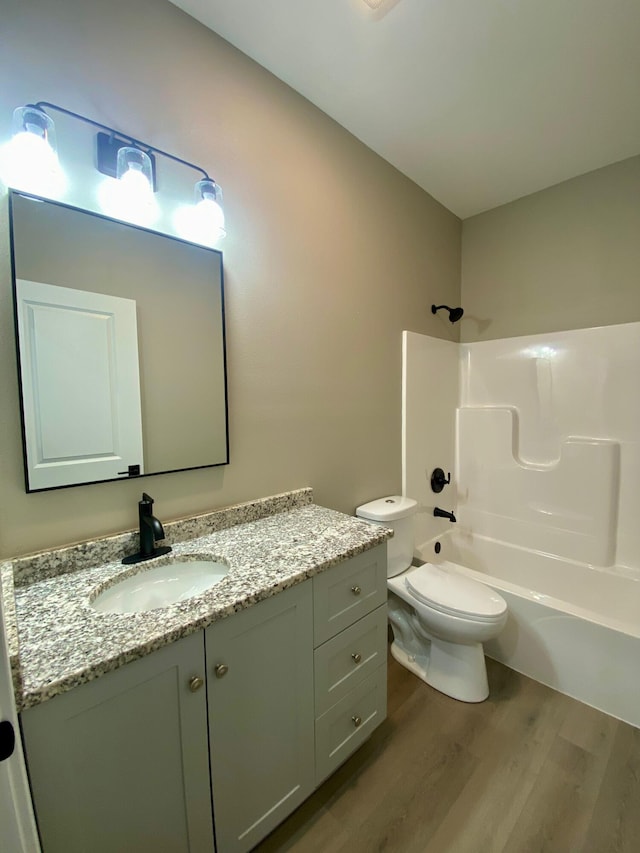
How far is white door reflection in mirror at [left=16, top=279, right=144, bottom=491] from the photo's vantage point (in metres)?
0.97

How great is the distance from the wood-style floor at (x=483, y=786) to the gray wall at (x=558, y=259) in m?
2.08

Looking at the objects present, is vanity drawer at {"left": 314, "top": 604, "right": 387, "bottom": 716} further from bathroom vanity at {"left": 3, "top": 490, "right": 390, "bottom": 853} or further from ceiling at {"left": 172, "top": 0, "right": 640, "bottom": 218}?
ceiling at {"left": 172, "top": 0, "right": 640, "bottom": 218}

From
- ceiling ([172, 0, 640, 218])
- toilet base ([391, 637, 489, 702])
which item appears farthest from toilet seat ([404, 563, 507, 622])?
ceiling ([172, 0, 640, 218])

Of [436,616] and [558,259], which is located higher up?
[558,259]

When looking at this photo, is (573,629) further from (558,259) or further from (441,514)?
(558,259)

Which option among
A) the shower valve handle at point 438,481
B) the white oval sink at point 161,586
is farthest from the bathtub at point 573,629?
the white oval sink at point 161,586

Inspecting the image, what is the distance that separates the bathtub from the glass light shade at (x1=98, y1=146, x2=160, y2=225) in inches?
85.0

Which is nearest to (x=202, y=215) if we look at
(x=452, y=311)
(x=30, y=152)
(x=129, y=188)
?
(x=129, y=188)

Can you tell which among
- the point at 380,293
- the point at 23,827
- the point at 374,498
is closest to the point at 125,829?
the point at 23,827

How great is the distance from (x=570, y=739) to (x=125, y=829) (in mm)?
1657

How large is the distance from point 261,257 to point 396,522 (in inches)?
55.8

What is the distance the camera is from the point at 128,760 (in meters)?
0.74

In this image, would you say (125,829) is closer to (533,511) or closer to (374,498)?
(374,498)

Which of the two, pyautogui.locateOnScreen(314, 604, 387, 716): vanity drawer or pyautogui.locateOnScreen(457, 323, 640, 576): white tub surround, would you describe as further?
pyautogui.locateOnScreen(457, 323, 640, 576): white tub surround
